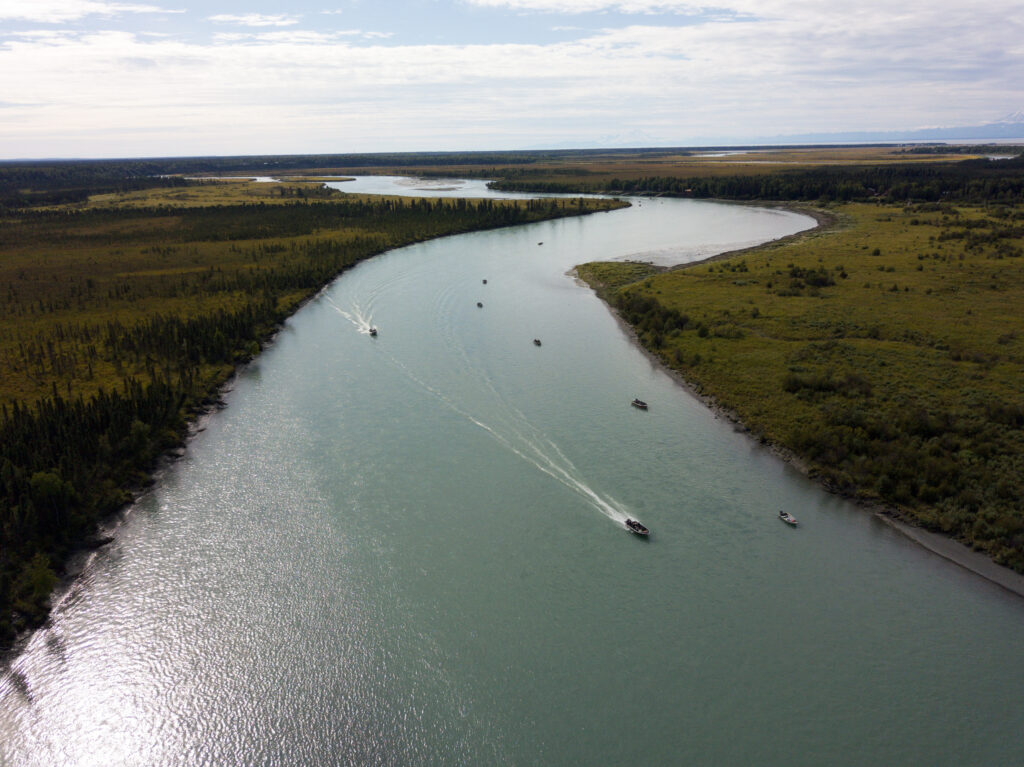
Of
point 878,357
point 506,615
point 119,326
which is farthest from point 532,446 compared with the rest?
point 119,326

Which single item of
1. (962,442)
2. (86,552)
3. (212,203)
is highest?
(212,203)

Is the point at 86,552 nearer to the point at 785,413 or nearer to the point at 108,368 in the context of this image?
the point at 108,368

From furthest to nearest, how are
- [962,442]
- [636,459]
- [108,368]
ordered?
[108,368], [636,459], [962,442]

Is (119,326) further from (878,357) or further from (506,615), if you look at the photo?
(878,357)

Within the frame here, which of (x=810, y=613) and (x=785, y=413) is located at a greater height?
(x=785, y=413)

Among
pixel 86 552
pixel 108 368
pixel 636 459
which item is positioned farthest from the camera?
pixel 108 368

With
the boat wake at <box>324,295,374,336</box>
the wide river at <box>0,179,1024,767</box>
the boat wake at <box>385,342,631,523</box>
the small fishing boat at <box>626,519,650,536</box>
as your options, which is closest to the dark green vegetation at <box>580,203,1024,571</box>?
the wide river at <box>0,179,1024,767</box>

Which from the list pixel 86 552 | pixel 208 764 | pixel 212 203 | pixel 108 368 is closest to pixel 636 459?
pixel 208 764

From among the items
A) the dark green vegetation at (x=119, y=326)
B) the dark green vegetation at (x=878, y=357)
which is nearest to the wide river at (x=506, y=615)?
the dark green vegetation at (x=119, y=326)
